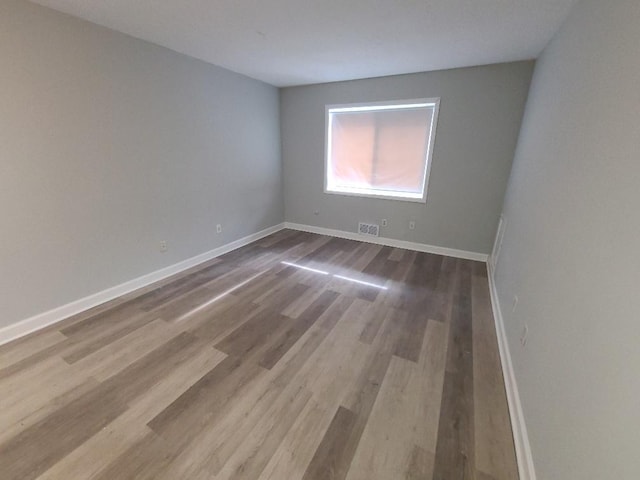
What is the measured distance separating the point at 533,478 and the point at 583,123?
1.69 metres

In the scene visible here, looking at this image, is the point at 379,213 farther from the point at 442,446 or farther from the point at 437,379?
the point at 442,446

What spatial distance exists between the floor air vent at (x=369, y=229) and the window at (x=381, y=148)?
1.57 feet

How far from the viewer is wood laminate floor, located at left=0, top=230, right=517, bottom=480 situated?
1.26 m

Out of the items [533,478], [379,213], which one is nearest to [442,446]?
[533,478]

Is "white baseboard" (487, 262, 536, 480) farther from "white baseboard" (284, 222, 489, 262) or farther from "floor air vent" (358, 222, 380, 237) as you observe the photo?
"floor air vent" (358, 222, 380, 237)

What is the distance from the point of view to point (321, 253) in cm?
390

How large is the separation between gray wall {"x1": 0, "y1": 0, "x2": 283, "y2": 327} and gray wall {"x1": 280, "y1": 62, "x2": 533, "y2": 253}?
1.21 m

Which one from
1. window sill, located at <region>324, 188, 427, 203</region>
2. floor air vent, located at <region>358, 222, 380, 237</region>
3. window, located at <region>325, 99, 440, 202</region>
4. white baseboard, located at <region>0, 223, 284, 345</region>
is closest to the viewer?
white baseboard, located at <region>0, 223, 284, 345</region>

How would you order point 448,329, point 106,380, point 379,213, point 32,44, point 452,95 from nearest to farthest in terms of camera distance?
1. point 106,380
2. point 32,44
3. point 448,329
4. point 452,95
5. point 379,213

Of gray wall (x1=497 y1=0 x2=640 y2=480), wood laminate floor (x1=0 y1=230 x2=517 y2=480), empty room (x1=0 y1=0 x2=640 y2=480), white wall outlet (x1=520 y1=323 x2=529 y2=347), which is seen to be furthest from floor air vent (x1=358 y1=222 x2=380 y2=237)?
white wall outlet (x1=520 y1=323 x2=529 y2=347)

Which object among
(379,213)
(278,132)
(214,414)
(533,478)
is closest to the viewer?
(533,478)

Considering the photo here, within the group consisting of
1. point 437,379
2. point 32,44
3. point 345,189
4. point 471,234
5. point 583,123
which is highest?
point 32,44

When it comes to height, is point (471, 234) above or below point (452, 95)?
below

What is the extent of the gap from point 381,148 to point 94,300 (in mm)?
3917
